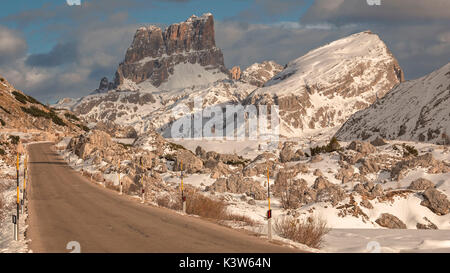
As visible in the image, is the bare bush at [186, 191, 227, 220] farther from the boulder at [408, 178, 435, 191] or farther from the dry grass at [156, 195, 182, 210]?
the boulder at [408, 178, 435, 191]

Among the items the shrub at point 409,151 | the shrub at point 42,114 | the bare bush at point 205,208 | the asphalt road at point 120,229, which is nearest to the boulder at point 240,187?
the asphalt road at point 120,229

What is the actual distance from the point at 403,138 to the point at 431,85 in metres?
16.2

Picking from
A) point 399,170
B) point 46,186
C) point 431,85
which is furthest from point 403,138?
point 46,186

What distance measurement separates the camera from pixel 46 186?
2723 centimetres

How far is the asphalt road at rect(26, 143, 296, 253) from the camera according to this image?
440 inches

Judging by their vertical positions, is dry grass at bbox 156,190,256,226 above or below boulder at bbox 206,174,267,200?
below

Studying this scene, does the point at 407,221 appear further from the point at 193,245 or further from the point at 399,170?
the point at 193,245

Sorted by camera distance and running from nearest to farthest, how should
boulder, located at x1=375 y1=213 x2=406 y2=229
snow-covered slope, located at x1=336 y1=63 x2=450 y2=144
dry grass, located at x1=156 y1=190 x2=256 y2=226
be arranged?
dry grass, located at x1=156 y1=190 x2=256 y2=226 < boulder, located at x1=375 y1=213 x2=406 y2=229 < snow-covered slope, located at x1=336 y1=63 x2=450 y2=144

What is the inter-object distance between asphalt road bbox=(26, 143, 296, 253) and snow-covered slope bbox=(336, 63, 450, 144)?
5129 cm

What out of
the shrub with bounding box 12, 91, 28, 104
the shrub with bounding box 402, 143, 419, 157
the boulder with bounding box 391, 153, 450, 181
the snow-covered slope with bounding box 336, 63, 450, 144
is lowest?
the boulder with bounding box 391, 153, 450, 181

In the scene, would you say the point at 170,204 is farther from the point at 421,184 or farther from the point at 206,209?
the point at 421,184

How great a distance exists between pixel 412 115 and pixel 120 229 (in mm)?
72470

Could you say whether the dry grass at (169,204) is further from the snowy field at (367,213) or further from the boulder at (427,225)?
the boulder at (427,225)

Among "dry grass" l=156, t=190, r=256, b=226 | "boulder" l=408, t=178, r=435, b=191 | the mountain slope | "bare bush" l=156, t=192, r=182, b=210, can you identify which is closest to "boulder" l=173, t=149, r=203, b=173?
"boulder" l=408, t=178, r=435, b=191
